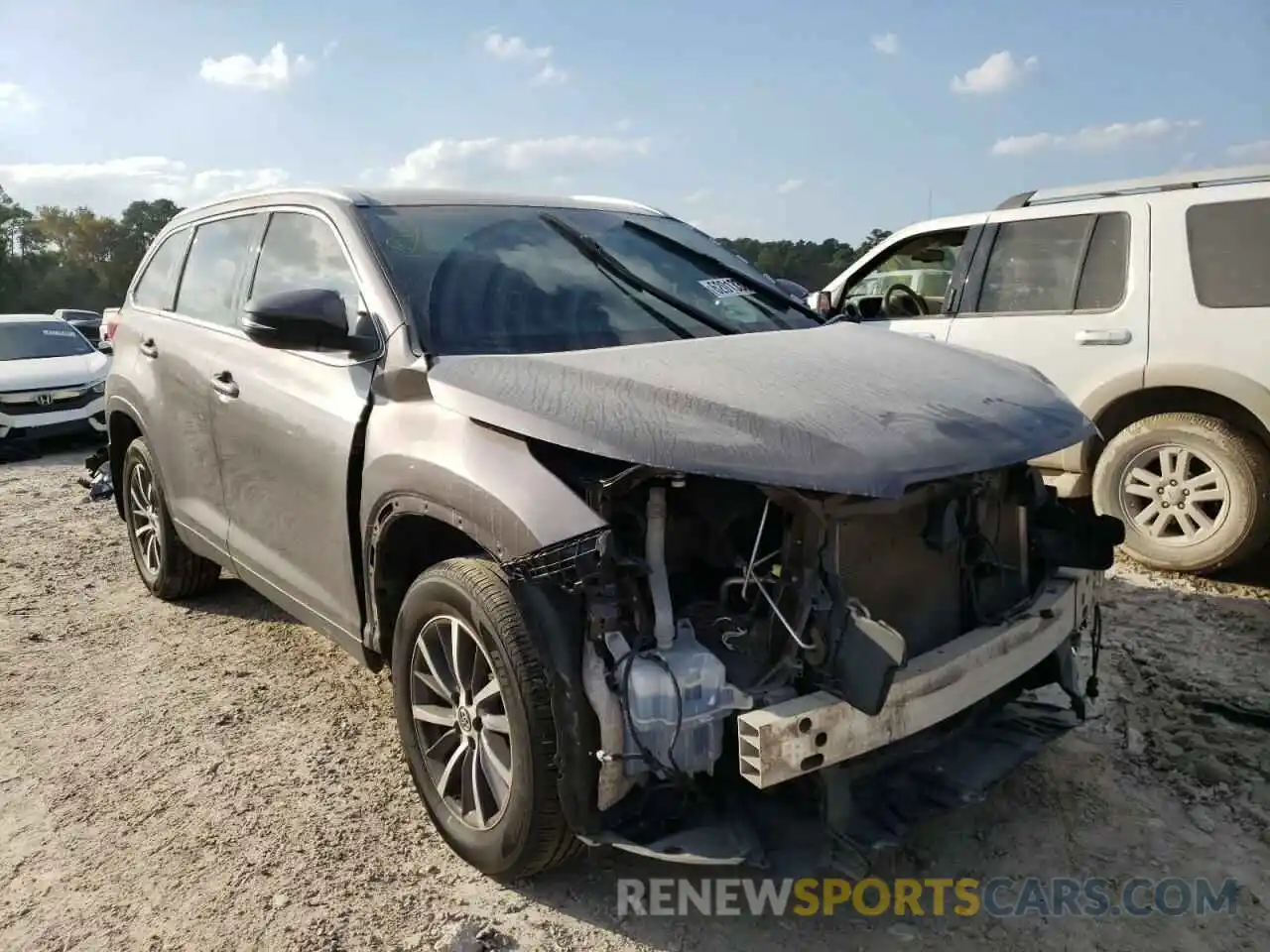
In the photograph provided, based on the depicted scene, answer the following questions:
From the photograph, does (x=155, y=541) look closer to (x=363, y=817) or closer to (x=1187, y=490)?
(x=363, y=817)

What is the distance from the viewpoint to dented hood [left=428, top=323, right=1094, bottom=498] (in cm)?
221

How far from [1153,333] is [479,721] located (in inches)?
171

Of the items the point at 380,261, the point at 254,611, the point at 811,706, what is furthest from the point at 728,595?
the point at 254,611

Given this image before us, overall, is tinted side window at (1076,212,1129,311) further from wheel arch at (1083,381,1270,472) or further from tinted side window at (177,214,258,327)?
tinted side window at (177,214,258,327)

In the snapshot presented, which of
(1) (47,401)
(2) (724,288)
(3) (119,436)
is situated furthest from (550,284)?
(1) (47,401)

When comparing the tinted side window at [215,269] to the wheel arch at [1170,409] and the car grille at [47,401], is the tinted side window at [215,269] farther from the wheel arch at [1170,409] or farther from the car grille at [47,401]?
the car grille at [47,401]

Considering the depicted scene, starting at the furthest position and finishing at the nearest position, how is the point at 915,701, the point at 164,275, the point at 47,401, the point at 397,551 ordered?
1. the point at 47,401
2. the point at 164,275
3. the point at 397,551
4. the point at 915,701

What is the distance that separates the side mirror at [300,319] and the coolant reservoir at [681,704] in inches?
56.2

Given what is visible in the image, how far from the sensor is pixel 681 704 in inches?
89.0

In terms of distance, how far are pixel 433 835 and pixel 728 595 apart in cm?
124

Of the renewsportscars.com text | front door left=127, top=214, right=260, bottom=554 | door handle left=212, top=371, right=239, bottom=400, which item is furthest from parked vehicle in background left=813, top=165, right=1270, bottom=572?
front door left=127, top=214, right=260, bottom=554

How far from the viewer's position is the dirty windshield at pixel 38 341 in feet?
38.1

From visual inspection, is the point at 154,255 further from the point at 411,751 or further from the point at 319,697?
the point at 411,751

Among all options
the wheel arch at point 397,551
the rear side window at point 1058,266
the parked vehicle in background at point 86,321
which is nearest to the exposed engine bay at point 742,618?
the wheel arch at point 397,551
